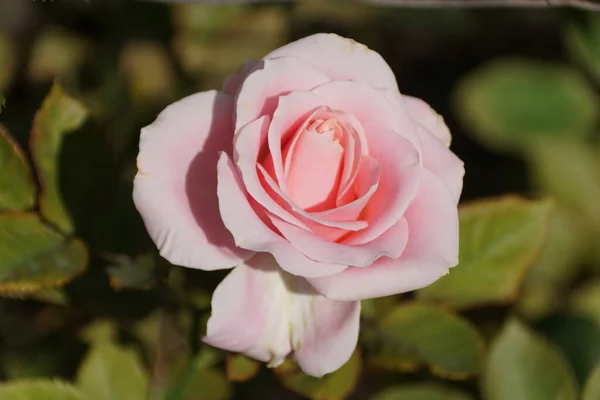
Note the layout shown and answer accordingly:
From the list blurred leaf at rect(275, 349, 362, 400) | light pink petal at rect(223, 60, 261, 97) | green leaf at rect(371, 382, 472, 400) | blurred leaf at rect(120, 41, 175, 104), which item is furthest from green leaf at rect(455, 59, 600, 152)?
light pink petal at rect(223, 60, 261, 97)

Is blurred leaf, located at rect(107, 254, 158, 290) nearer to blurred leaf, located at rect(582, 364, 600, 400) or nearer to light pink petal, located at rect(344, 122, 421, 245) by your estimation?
light pink petal, located at rect(344, 122, 421, 245)

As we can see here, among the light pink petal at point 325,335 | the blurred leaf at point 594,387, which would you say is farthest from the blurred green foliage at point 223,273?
the light pink petal at point 325,335

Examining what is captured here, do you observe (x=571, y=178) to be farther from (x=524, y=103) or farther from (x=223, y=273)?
(x=223, y=273)

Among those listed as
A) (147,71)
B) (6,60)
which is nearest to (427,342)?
(147,71)

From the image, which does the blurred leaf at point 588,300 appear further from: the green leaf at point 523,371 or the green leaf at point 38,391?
the green leaf at point 38,391

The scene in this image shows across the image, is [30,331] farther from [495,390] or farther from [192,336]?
[495,390]
